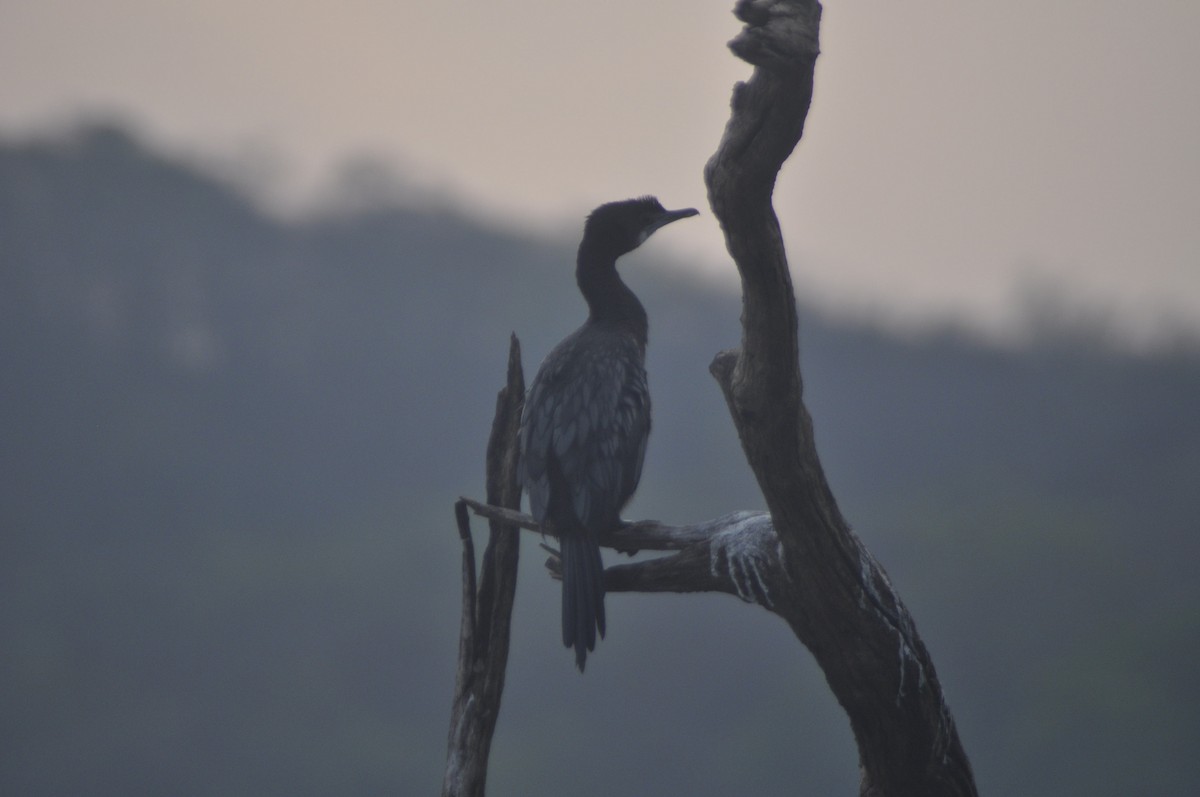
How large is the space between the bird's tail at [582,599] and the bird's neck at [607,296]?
4.77 feet

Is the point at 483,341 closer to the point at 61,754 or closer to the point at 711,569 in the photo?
the point at 61,754

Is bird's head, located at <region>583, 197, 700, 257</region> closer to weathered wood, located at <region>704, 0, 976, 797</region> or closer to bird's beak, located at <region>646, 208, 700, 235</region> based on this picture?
bird's beak, located at <region>646, 208, 700, 235</region>

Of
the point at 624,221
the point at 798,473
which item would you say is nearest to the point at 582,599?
the point at 798,473

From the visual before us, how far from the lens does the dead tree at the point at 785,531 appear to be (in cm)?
321

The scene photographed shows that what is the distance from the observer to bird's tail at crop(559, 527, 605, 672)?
482 centimetres

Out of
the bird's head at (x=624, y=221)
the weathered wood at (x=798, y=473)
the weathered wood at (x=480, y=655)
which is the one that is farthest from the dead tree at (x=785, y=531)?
the bird's head at (x=624, y=221)

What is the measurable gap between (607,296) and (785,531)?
2432mm

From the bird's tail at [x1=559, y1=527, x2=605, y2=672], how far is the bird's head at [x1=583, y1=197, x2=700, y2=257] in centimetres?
178

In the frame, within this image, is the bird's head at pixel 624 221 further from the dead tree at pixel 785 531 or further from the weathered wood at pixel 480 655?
the dead tree at pixel 785 531

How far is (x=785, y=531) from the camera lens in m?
4.05

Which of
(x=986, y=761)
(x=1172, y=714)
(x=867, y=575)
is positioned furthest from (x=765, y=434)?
(x=1172, y=714)

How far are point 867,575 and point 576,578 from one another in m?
1.28

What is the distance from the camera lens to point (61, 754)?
4078 centimetres

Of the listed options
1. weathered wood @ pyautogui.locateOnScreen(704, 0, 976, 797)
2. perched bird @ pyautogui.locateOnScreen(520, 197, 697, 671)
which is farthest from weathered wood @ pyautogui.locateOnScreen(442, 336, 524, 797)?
weathered wood @ pyautogui.locateOnScreen(704, 0, 976, 797)
